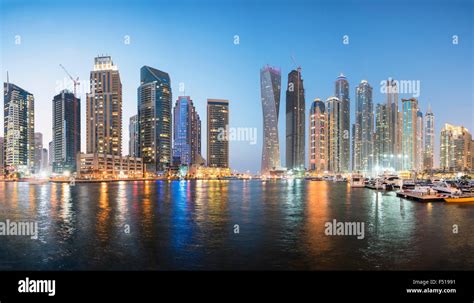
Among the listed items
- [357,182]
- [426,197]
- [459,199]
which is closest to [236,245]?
[426,197]

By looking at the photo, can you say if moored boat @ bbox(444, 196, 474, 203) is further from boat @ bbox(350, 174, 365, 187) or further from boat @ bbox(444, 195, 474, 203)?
boat @ bbox(350, 174, 365, 187)

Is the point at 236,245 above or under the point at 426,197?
above

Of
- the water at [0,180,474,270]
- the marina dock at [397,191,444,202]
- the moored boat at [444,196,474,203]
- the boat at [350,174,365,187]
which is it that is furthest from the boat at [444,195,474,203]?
the boat at [350,174,365,187]

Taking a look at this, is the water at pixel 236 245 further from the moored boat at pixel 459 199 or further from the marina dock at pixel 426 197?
the marina dock at pixel 426 197

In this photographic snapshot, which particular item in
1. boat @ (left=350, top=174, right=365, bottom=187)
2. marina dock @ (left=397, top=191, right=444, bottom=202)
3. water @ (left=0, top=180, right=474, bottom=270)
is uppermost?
water @ (left=0, top=180, right=474, bottom=270)

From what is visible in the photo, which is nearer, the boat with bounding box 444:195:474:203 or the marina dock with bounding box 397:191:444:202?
the boat with bounding box 444:195:474:203

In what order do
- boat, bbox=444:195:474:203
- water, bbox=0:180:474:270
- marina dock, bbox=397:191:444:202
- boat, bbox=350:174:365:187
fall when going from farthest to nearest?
boat, bbox=350:174:365:187 < marina dock, bbox=397:191:444:202 < boat, bbox=444:195:474:203 < water, bbox=0:180:474:270

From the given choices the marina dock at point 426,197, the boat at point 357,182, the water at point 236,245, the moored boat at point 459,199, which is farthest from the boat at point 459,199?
the boat at point 357,182

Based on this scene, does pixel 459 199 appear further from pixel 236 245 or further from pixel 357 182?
pixel 357 182

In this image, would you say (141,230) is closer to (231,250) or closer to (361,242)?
(231,250)

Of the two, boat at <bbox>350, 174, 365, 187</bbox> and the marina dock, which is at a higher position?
the marina dock
